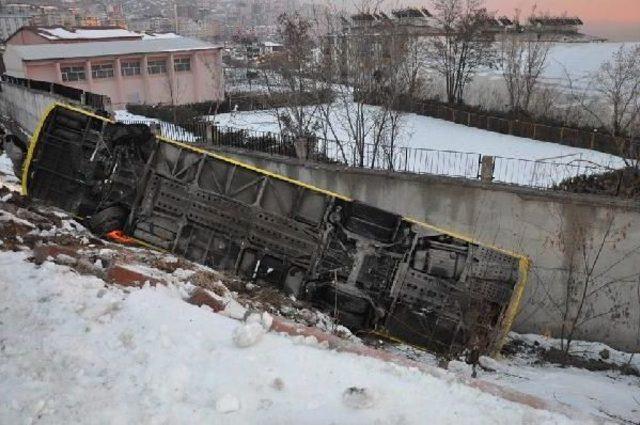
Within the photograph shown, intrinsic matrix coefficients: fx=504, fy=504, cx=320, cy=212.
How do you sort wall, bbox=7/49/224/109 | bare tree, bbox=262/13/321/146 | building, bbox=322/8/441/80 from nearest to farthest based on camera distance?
1. bare tree, bbox=262/13/321/146
2. building, bbox=322/8/441/80
3. wall, bbox=7/49/224/109

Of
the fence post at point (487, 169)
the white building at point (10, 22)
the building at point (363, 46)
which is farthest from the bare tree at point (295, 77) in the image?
the white building at point (10, 22)

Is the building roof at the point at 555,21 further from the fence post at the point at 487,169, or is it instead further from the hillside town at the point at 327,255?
the fence post at the point at 487,169

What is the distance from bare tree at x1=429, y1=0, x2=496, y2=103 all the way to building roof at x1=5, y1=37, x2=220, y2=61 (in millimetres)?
21239

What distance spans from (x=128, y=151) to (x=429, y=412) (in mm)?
8645

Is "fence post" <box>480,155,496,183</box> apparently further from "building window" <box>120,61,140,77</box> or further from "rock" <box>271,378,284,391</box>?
"building window" <box>120,61,140,77</box>

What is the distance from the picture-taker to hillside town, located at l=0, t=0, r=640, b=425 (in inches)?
177

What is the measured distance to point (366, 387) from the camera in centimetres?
449

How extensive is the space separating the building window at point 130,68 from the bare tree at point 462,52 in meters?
23.2

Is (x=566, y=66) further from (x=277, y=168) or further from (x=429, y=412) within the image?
(x=429, y=412)

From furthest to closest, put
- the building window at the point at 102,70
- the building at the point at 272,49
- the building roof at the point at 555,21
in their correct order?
the building window at the point at 102,70, the building roof at the point at 555,21, the building at the point at 272,49

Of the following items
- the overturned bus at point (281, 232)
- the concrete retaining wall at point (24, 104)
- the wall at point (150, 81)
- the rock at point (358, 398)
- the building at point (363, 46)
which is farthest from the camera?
the wall at point (150, 81)

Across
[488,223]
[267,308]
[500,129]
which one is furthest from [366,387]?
[500,129]

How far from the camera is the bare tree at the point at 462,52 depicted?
28828 mm

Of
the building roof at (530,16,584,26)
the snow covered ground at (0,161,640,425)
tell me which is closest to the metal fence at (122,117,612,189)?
the snow covered ground at (0,161,640,425)
